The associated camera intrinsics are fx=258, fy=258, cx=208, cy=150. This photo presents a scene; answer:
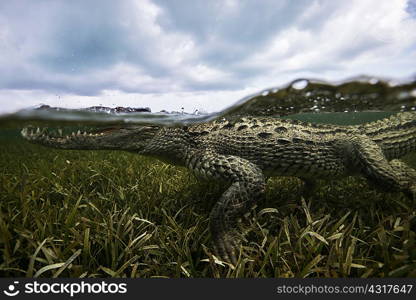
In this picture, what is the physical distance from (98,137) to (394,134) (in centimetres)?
333

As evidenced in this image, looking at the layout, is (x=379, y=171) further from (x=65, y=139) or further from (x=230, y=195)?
(x=65, y=139)

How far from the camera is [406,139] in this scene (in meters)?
2.96

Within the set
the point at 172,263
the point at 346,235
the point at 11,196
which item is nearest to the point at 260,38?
the point at 346,235

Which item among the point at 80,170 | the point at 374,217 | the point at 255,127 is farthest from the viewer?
the point at 80,170

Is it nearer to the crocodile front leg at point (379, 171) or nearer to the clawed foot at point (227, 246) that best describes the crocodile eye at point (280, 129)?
the crocodile front leg at point (379, 171)

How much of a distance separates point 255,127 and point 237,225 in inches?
39.7

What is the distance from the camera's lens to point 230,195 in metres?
2.17

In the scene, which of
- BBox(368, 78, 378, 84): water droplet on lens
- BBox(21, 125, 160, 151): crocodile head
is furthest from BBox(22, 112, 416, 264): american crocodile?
BBox(368, 78, 378, 84): water droplet on lens

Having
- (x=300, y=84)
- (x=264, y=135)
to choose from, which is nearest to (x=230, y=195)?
(x=264, y=135)

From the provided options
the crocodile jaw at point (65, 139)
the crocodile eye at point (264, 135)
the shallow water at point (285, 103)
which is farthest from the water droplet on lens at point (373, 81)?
the crocodile jaw at point (65, 139)

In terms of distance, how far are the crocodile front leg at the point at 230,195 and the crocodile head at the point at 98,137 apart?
0.87m

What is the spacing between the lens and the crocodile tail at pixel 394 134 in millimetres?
2878

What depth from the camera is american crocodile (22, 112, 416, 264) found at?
2557 mm

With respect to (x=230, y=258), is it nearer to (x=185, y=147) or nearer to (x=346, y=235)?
(x=346, y=235)
